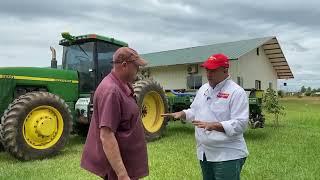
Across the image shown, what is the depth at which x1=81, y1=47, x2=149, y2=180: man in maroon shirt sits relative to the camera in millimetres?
3318

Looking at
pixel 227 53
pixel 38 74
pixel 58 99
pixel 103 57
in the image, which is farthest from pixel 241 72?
pixel 58 99

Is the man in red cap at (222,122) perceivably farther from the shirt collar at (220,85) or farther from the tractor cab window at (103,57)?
the tractor cab window at (103,57)

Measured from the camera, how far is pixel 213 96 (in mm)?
4344

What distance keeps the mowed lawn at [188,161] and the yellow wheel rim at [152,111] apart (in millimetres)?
414

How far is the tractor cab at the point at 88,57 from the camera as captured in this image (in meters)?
10.8

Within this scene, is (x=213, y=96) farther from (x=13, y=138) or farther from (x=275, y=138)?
(x=275, y=138)

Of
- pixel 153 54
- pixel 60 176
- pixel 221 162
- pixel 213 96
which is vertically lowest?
pixel 60 176

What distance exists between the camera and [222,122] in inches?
163

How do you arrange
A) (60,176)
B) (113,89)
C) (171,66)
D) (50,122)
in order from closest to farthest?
(113,89) → (60,176) → (50,122) → (171,66)

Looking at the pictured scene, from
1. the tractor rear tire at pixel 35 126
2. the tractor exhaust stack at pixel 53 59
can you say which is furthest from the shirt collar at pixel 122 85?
the tractor exhaust stack at pixel 53 59

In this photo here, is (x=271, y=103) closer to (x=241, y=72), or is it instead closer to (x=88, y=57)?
(x=88, y=57)

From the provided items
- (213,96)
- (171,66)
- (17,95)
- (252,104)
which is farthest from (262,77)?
(213,96)

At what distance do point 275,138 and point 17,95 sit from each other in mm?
6023

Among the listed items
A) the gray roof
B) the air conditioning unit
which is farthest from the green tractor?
the air conditioning unit
